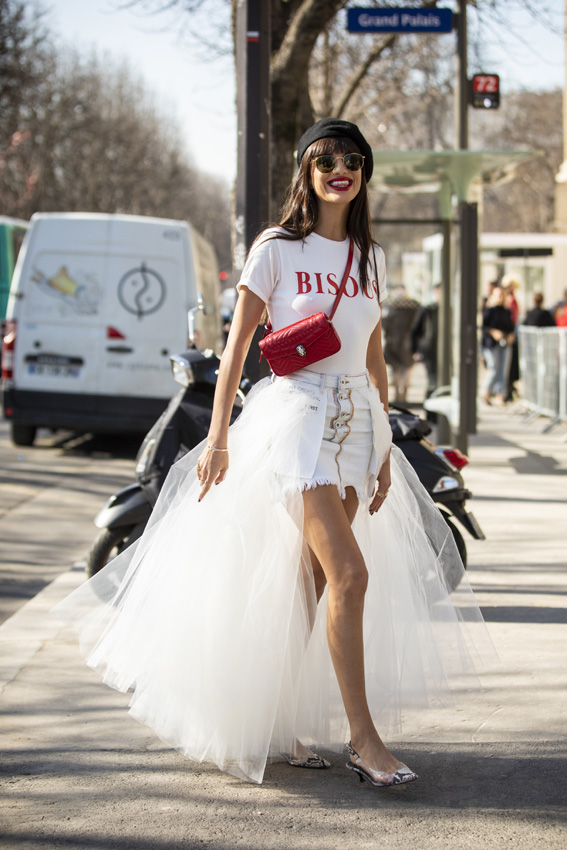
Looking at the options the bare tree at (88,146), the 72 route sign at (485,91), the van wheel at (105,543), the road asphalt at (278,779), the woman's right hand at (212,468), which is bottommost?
the road asphalt at (278,779)

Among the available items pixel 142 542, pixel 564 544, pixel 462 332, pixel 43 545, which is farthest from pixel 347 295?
pixel 462 332

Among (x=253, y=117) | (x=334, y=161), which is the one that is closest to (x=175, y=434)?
(x=253, y=117)

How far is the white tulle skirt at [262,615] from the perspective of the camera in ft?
11.2

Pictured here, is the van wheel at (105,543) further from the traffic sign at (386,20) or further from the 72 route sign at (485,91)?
the 72 route sign at (485,91)

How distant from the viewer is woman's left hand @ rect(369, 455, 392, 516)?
364 cm

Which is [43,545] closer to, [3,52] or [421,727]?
[421,727]

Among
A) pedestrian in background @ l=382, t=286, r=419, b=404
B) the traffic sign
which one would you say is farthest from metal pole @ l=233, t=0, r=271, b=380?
pedestrian in background @ l=382, t=286, r=419, b=404

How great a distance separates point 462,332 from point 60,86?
4139cm

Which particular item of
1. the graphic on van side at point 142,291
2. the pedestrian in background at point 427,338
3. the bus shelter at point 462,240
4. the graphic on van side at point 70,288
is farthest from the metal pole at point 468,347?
the graphic on van side at point 70,288

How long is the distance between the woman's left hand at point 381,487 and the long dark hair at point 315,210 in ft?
1.88

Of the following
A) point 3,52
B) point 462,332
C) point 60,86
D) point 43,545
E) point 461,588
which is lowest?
point 43,545

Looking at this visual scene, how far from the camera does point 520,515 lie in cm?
818

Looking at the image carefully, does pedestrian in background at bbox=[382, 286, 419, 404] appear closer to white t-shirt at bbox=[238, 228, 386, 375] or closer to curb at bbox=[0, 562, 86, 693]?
curb at bbox=[0, 562, 86, 693]

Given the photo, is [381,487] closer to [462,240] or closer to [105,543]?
[105,543]
